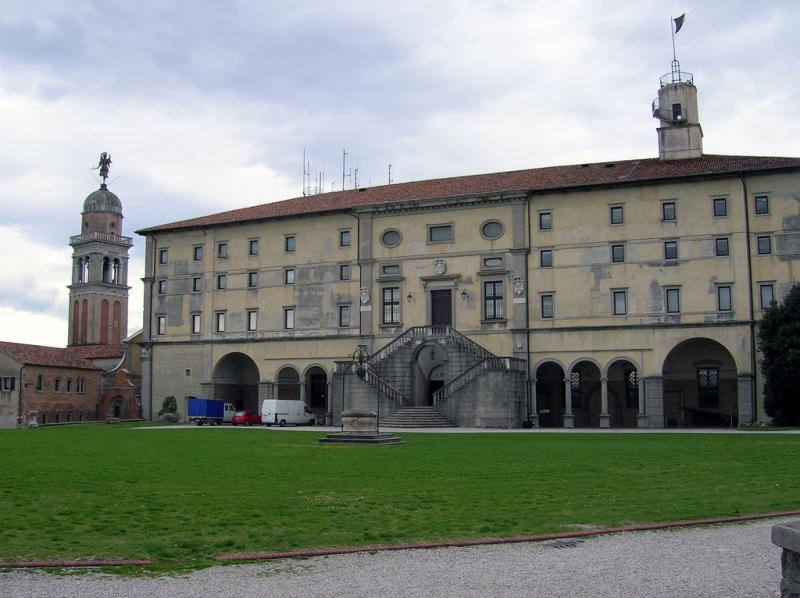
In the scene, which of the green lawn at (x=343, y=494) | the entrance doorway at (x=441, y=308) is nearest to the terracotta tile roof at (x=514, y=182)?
the entrance doorway at (x=441, y=308)

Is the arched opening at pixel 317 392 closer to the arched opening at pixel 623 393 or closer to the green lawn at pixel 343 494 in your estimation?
the arched opening at pixel 623 393

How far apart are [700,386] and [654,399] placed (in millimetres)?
3997

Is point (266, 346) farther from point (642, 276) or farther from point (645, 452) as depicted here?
point (645, 452)

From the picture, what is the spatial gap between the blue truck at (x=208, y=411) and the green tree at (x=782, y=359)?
3419 cm

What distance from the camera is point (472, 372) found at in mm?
50000

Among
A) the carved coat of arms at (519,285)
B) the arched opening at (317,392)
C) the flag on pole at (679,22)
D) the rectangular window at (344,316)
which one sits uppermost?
the flag on pole at (679,22)

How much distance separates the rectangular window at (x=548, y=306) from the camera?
176 feet

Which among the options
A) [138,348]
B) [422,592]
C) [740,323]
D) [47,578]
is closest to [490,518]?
[422,592]

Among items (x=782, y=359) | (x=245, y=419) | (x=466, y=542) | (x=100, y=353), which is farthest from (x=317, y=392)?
(x=466, y=542)

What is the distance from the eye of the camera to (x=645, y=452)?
2697 cm

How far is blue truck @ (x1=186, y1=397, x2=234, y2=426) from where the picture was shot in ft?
191

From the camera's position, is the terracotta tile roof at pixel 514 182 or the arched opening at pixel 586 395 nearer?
the terracotta tile roof at pixel 514 182

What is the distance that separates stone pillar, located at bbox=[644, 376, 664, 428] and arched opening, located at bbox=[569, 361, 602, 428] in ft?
14.1

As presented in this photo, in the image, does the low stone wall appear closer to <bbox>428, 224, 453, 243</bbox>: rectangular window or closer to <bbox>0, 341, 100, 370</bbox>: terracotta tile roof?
<bbox>428, 224, 453, 243</bbox>: rectangular window
